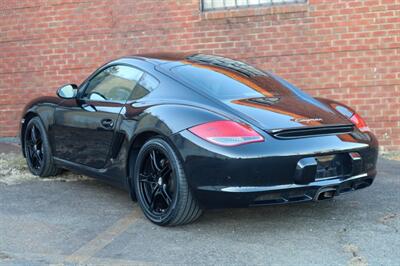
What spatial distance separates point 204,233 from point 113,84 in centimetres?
177

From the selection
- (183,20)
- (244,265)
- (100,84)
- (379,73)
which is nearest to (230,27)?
(183,20)

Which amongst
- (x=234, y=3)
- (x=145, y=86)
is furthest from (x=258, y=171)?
(x=234, y=3)

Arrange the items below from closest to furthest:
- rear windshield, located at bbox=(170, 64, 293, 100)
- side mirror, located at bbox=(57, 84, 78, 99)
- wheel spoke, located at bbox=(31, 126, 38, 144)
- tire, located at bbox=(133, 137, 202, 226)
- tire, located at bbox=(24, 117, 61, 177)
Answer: tire, located at bbox=(133, 137, 202, 226)
rear windshield, located at bbox=(170, 64, 293, 100)
side mirror, located at bbox=(57, 84, 78, 99)
tire, located at bbox=(24, 117, 61, 177)
wheel spoke, located at bbox=(31, 126, 38, 144)

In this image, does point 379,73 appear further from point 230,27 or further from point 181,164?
point 181,164

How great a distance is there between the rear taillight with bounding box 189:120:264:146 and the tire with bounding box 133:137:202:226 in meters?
0.33

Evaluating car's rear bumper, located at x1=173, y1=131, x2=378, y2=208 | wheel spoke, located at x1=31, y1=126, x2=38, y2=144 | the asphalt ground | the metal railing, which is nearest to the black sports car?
car's rear bumper, located at x1=173, y1=131, x2=378, y2=208

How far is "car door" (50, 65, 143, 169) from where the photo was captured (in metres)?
4.83

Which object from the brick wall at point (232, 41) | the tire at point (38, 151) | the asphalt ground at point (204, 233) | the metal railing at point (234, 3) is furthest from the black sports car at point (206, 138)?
the metal railing at point (234, 3)

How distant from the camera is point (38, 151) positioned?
240 inches

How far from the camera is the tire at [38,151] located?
583 centimetres

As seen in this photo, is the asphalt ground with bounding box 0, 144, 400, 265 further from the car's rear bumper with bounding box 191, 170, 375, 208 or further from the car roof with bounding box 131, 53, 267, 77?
the car roof with bounding box 131, 53, 267, 77

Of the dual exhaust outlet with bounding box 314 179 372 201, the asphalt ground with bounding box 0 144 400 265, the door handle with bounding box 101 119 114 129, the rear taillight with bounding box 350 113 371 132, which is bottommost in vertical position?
the asphalt ground with bounding box 0 144 400 265

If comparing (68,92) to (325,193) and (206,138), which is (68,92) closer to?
(206,138)

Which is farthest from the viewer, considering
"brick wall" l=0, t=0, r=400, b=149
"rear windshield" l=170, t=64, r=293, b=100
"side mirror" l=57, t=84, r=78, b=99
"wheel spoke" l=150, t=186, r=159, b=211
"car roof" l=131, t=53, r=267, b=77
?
"brick wall" l=0, t=0, r=400, b=149
